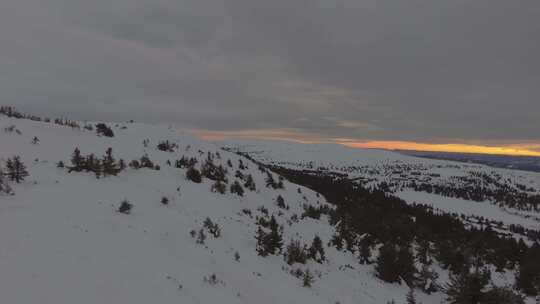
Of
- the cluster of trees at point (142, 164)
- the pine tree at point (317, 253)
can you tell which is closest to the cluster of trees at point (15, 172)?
the cluster of trees at point (142, 164)

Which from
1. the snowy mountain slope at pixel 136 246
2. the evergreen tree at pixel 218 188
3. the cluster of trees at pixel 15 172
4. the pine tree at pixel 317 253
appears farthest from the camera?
the evergreen tree at pixel 218 188

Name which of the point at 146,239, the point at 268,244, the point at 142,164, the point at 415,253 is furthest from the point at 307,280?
the point at 415,253

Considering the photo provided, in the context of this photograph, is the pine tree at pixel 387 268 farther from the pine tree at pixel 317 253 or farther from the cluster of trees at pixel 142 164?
the cluster of trees at pixel 142 164

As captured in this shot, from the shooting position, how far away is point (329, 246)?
19422 mm

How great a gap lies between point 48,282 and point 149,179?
485 inches

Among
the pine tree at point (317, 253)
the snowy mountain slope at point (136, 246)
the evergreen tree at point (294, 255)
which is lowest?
the pine tree at point (317, 253)

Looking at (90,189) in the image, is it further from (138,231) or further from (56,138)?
(56,138)

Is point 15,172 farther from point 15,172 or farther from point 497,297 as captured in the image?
point 497,297

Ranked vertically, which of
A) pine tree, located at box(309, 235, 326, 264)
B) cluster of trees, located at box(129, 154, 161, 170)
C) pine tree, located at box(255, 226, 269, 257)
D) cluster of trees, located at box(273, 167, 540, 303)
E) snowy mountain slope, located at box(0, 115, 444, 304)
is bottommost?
cluster of trees, located at box(273, 167, 540, 303)

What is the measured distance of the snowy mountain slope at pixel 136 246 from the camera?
7.20 metres

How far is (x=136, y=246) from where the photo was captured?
971 cm

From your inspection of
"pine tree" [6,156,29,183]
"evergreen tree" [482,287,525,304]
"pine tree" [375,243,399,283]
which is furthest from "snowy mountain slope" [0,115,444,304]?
"evergreen tree" [482,287,525,304]

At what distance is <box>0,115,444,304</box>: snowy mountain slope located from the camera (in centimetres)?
720

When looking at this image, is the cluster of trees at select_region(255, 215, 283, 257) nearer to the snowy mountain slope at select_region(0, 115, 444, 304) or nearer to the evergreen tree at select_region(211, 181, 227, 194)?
the snowy mountain slope at select_region(0, 115, 444, 304)
